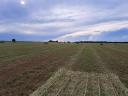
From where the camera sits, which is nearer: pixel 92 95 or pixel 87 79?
pixel 92 95

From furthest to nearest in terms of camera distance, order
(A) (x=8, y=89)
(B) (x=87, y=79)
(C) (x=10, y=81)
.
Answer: (B) (x=87, y=79)
(C) (x=10, y=81)
(A) (x=8, y=89)

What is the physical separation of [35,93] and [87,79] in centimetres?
432

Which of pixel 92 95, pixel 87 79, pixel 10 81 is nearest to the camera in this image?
pixel 92 95

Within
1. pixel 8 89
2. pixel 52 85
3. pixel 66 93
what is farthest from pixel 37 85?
pixel 66 93

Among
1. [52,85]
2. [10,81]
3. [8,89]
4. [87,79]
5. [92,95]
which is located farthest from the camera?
[87,79]

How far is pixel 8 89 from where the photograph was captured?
9578 mm

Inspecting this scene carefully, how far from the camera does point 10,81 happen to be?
11.4 metres

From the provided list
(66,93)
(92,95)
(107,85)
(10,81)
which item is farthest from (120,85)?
(10,81)

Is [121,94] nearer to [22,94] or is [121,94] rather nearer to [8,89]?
[22,94]

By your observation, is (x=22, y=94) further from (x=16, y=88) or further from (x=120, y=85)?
(x=120, y=85)

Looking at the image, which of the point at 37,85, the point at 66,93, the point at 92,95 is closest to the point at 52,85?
the point at 37,85

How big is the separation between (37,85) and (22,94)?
5.38ft

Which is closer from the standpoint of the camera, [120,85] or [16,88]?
[16,88]

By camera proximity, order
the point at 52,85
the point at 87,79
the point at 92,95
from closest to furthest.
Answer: the point at 92,95 < the point at 52,85 < the point at 87,79
